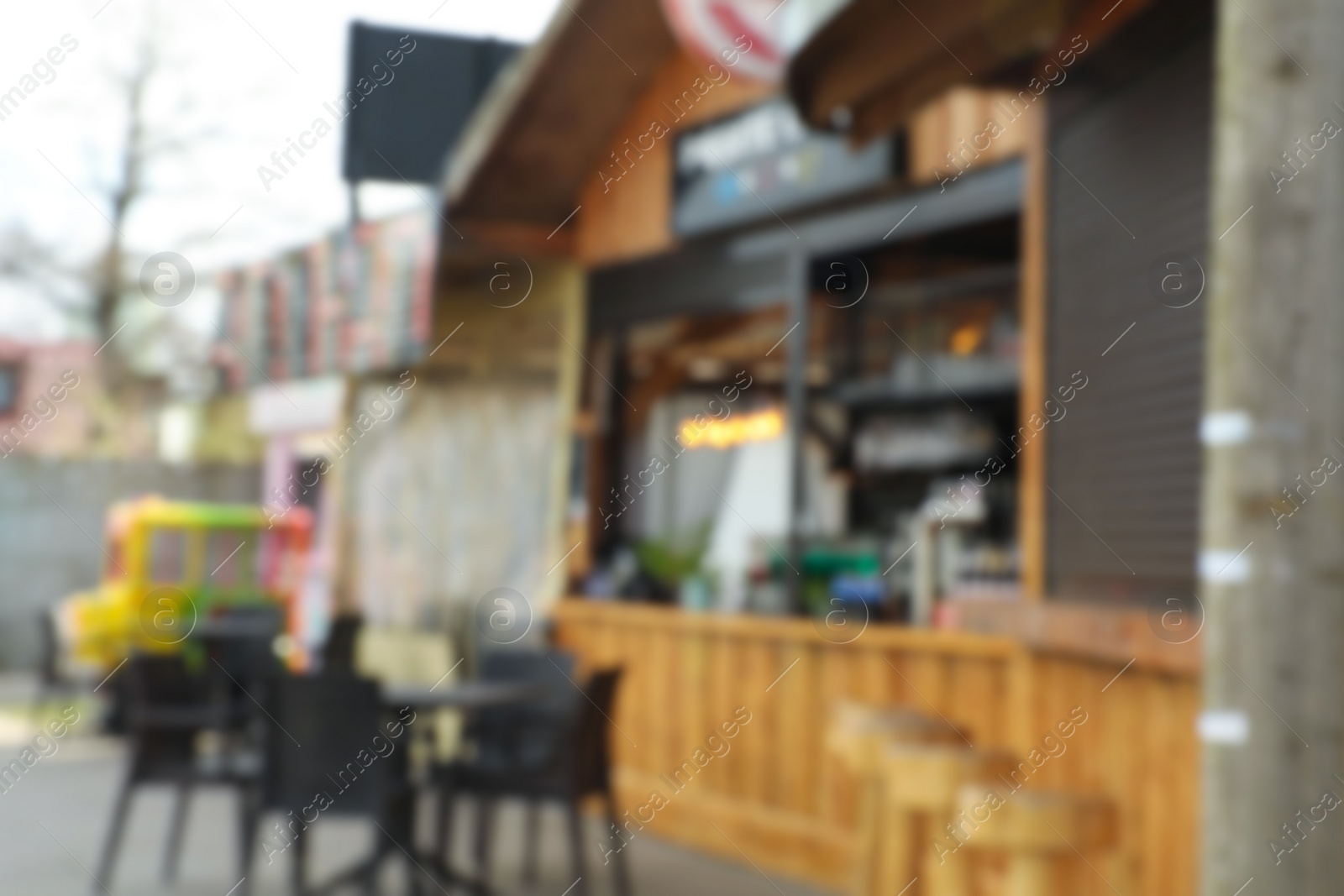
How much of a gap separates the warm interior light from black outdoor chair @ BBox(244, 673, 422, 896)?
4344 mm

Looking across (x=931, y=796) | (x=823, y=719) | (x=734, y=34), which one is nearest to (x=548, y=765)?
(x=823, y=719)

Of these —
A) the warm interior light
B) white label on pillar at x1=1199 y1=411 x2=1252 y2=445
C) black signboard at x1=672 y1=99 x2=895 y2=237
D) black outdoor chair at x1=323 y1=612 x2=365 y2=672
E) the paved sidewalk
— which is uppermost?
black signboard at x1=672 y1=99 x2=895 y2=237

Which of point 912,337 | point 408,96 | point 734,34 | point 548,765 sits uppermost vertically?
point 408,96

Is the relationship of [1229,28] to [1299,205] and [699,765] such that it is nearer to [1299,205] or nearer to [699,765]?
[1299,205]

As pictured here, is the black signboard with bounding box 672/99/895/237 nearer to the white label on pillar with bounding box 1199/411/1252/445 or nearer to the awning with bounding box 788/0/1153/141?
the awning with bounding box 788/0/1153/141

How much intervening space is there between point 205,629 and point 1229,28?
30.4 ft

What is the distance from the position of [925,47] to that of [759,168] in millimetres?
3173

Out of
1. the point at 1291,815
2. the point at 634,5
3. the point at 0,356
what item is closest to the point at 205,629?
the point at 634,5

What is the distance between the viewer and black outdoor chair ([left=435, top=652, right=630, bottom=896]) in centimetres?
608

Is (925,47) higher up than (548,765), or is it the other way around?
(925,47)

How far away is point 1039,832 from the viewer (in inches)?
141

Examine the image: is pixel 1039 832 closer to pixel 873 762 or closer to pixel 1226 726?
pixel 873 762

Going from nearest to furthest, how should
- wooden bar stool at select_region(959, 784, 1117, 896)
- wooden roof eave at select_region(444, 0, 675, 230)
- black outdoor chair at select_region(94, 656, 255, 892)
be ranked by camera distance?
1. wooden bar stool at select_region(959, 784, 1117, 896)
2. black outdoor chair at select_region(94, 656, 255, 892)
3. wooden roof eave at select_region(444, 0, 675, 230)

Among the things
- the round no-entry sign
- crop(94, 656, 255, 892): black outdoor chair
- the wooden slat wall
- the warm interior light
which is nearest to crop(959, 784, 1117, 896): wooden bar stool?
the wooden slat wall
